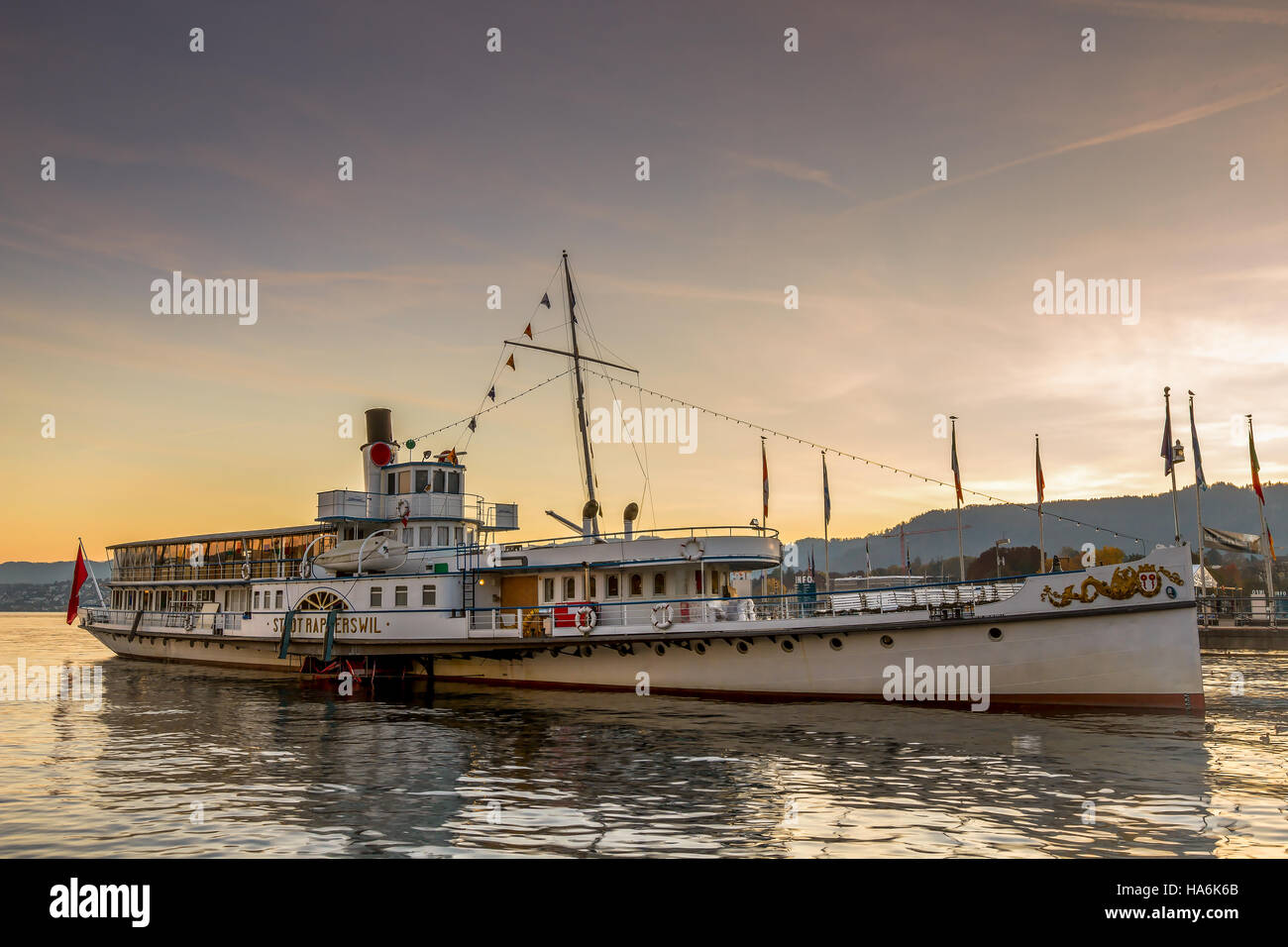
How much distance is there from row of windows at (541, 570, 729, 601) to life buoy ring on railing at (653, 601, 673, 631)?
4.58 ft

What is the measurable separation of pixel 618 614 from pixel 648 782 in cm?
1340

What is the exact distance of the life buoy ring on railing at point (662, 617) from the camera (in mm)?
26641

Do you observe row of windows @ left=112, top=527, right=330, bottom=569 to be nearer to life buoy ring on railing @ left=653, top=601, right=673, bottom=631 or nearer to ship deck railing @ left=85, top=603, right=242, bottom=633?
ship deck railing @ left=85, top=603, right=242, bottom=633

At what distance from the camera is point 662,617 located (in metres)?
27.0

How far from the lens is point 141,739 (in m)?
20.8

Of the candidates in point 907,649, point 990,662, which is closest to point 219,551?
point 907,649

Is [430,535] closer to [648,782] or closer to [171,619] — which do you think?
[171,619]

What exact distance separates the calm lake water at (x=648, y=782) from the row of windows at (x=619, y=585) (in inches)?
168

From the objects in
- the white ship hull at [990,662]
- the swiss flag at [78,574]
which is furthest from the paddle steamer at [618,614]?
the swiss flag at [78,574]
